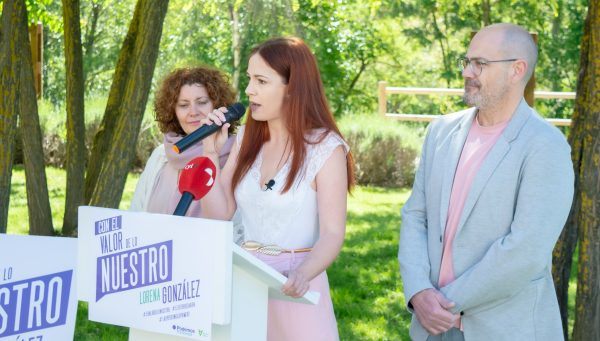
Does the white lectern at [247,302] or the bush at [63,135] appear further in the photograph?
the bush at [63,135]

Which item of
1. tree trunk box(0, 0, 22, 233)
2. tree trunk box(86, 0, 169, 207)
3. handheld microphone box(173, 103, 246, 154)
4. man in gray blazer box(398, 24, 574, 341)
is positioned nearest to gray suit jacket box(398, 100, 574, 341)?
man in gray blazer box(398, 24, 574, 341)

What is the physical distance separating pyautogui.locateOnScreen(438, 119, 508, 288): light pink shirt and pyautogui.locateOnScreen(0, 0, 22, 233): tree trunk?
100 inches

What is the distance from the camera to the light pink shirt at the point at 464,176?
3645mm

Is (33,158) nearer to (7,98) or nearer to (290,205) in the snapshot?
(7,98)

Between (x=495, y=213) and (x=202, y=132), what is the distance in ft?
3.70

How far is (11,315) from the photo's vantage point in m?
3.32

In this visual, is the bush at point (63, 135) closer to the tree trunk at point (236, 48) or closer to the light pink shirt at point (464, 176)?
the tree trunk at point (236, 48)

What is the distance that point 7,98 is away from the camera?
16.7 feet

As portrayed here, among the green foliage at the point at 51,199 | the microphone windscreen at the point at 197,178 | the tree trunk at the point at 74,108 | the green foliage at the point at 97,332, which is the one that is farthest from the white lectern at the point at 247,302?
the green foliage at the point at 51,199

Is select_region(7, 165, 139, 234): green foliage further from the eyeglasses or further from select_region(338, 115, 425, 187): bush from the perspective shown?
the eyeglasses

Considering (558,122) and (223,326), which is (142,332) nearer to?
(223,326)

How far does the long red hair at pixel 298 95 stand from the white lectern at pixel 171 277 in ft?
2.21

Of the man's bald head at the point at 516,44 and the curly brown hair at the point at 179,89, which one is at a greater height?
the man's bald head at the point at 516,44

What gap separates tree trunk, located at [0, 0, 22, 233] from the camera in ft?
16.8
